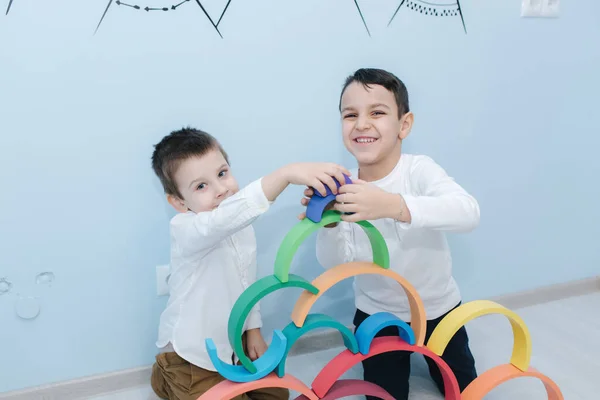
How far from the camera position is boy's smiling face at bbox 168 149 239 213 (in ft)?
3.34

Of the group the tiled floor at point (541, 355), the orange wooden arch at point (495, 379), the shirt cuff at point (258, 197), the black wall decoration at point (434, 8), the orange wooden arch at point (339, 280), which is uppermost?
the black wall decoration at point (434, 8)

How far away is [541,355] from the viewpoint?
1.35m

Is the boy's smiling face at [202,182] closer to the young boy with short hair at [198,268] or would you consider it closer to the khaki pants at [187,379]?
the young boy with short hair at [198,268]

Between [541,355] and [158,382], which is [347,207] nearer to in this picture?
[158,382]

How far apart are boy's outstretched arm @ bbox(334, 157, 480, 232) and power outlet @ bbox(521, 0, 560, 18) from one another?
2.49 feet

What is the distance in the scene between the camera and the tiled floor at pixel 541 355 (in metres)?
1.21

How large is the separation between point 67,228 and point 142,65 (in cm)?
41

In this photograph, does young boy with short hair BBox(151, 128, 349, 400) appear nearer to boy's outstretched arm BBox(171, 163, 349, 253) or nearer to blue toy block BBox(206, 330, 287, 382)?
boy's outstretched arm BBox(171, 163, 349, 253)

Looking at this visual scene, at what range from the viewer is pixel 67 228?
1156 millimetres

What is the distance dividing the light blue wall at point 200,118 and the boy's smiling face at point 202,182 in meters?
0.20

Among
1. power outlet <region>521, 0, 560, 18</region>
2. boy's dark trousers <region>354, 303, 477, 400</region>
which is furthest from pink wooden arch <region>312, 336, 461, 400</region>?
power outlet <region>521, 0, 560, 18</region>

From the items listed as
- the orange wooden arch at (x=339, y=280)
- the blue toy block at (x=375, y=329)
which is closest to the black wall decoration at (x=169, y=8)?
the orange wooden arch at (x=339, y=280)

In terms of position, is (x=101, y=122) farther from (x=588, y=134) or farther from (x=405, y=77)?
(x=588, y=134)

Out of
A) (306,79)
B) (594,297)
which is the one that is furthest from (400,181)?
(594,297)
